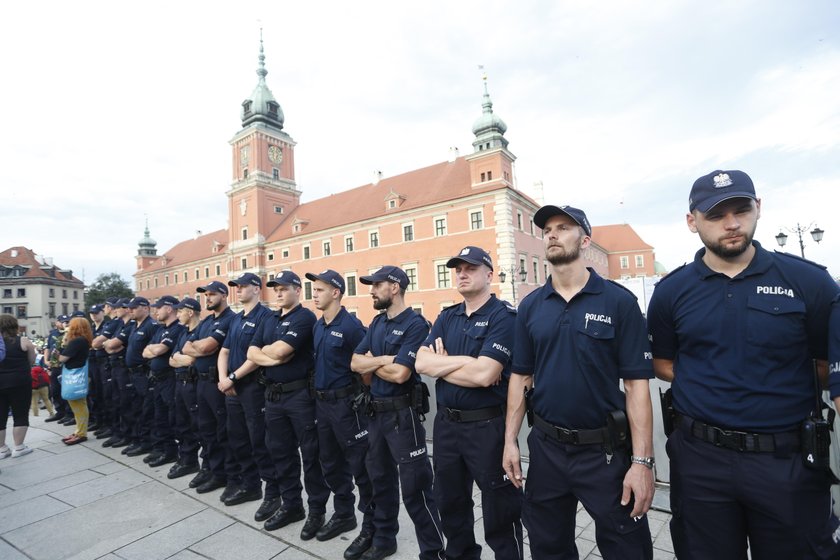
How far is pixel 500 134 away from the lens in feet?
109

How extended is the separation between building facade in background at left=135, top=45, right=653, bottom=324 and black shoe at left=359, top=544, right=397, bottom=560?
56.5ft

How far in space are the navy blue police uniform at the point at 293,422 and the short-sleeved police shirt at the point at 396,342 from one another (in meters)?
0.84

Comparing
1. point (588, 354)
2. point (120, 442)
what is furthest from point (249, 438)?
point (588, 354)

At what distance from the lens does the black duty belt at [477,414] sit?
114 inches

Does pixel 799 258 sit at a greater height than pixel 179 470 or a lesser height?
greater

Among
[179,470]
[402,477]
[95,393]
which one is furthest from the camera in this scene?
[95,393]

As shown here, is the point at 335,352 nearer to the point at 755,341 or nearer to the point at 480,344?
the point at 480,344

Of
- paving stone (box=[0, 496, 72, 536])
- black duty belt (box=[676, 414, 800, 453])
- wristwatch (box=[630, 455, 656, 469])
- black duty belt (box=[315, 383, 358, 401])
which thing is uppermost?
black duty belt (box=[676, 414, 800, 453])

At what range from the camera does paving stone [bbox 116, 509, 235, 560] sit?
3.57 m

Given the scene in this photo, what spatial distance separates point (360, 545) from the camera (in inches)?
139

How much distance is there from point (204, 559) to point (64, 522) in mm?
2086

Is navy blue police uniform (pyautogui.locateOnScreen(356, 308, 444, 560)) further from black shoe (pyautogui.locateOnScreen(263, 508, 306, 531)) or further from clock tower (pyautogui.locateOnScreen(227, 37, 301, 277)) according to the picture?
clock tower (pyautogui.locateOnScreen(227, 37, 301, 277))

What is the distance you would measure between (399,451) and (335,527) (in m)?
1.22

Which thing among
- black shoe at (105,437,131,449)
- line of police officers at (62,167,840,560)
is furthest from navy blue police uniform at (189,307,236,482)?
black shoe at (105,437,131,449)
